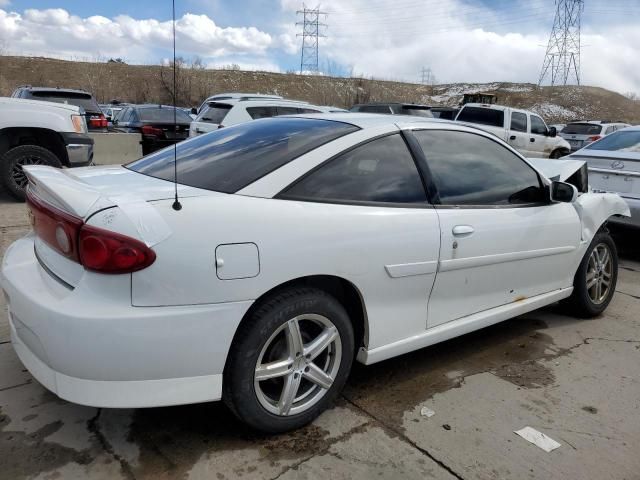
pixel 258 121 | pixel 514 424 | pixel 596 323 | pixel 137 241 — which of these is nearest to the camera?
pixel 137 241

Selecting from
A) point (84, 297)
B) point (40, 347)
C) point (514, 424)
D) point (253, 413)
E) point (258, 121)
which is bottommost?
point (514, 424)

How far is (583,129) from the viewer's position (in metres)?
19.2

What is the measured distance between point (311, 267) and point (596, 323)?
3.03 m

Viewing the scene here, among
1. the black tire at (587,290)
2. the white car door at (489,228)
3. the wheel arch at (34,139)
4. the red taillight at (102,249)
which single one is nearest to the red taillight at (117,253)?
the red taillight at (102,249)

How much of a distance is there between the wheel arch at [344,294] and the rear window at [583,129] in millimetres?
18798

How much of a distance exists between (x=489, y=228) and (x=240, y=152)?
4.97 feet

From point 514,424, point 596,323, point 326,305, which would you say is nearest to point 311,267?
point 326,305

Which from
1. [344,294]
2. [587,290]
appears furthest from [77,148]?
[587,290]

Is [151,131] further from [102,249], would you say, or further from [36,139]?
[102,249]

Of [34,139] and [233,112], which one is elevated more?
[233,112]

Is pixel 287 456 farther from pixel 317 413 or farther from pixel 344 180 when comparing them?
pixel 344 180

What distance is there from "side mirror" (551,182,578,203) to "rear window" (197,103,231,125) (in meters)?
8.03

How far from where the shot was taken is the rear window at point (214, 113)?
10711mm

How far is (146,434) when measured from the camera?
2518 mm
